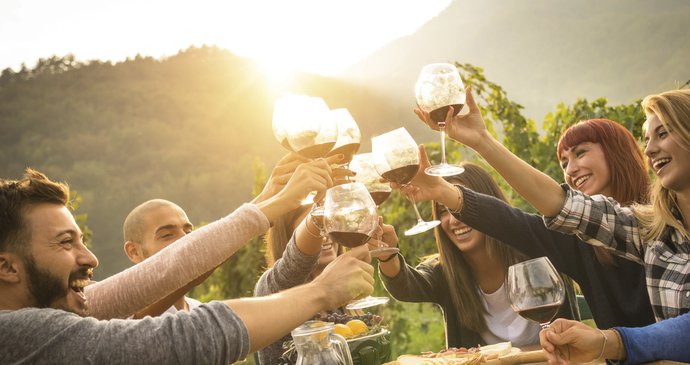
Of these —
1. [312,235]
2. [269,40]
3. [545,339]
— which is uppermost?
[269,40]

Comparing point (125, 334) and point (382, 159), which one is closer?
point (125, 334)

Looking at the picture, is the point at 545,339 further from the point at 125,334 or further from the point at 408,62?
the point at 408,62

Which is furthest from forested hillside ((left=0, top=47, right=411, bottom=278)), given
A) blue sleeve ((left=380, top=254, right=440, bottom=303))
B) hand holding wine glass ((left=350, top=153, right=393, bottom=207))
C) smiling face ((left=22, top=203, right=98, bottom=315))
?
smiling face ((left=22, top=203, right=98, bottom=315))

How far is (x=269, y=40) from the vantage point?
12.3m

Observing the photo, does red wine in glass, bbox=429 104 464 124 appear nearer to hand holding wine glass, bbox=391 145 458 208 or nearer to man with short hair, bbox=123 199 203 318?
hand holding wine glass, bbox=391 145 458 208

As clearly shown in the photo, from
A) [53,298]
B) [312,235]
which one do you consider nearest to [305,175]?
[312,235]

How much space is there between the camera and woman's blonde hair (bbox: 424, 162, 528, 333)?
10.1 ft

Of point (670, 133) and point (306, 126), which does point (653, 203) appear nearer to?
point (670, 133)

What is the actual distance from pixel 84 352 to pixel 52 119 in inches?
721

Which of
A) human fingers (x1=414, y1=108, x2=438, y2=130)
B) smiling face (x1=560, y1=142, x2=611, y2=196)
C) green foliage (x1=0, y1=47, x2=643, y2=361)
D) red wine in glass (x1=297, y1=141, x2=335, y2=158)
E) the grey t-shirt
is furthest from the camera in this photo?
green foliage (x1=0, y1=47, x2=643, y2=361)

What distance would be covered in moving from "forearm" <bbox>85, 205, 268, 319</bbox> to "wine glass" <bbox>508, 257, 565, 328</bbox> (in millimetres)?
731

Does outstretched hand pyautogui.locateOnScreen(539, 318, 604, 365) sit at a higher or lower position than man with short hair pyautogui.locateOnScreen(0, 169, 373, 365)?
lower

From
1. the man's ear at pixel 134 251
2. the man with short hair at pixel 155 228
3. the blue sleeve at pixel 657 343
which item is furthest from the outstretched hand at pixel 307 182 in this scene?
the man's ear at pixel 134 251

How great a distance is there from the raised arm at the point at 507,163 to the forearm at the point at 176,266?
2.55 ft
